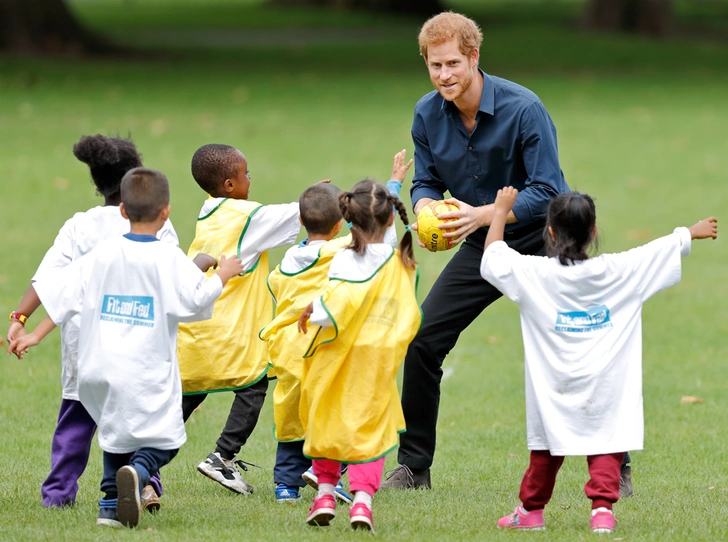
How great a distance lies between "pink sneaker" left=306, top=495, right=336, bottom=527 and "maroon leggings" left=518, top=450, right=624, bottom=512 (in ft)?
2.68

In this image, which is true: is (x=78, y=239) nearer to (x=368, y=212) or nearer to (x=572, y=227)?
(x=368, y=212)

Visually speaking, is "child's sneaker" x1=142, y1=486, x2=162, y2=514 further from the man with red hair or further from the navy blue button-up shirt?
the navy blue button-up shirt

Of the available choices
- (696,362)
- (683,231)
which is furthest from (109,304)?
(696,362)

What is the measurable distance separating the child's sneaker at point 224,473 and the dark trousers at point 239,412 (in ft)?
0.24

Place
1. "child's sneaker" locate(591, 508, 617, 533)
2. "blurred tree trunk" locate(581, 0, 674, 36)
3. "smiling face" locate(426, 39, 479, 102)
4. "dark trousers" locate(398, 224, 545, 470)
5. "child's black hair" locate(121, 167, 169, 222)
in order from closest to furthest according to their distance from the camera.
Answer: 1. "child's sneaker" locate(591, 508, 617, 533)
2. "child's black hair" locate(121, 167, 169, 222)
3. "smiling face" locate(426, 39, 479, 102)
4. "dark trousers" locate(398, 224, 545, 470)
5. "blurred tree trunk" locate(581, 0, 674, 36)

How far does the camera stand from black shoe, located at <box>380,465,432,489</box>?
647 cm

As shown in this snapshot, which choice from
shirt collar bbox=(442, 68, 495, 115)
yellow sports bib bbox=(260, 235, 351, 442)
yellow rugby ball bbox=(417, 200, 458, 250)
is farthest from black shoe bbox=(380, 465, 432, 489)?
shirt collar bbox=(442, 68, 495, 115)

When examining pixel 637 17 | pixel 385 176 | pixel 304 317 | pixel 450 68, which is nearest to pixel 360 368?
pixel 304 317

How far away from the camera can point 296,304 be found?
564 centimetres

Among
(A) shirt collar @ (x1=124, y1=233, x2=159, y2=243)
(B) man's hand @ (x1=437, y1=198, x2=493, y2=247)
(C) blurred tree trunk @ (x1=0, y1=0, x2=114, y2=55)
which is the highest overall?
(C) blurred tree trunk @ (x1=0, y1=0, x2=114, y2=55)

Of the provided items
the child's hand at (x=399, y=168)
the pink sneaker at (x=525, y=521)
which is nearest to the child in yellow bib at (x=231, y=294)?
the child's hand at (x=399, y=168)

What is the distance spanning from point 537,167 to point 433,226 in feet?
2.36

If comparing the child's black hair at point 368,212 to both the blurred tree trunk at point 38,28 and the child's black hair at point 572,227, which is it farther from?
the blurred tree trunk at point 38,28

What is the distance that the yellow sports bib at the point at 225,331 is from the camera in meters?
6.07
